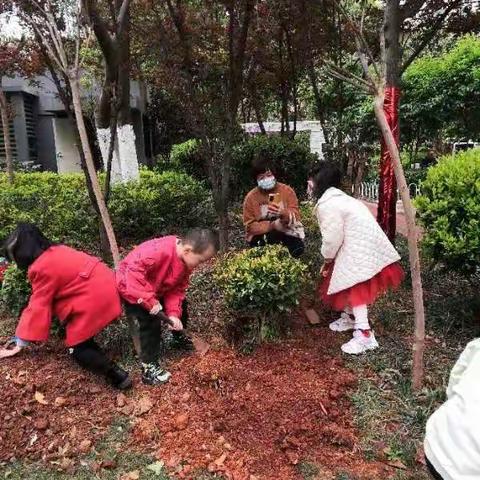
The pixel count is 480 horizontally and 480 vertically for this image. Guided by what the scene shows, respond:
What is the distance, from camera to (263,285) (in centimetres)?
356

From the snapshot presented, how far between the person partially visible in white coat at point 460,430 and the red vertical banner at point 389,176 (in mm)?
3505

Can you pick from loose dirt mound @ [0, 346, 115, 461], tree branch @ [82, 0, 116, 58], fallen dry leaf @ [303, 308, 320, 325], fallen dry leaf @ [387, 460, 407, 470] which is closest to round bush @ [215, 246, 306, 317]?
fallen dry leaf @ [303, 308, 320, 325]

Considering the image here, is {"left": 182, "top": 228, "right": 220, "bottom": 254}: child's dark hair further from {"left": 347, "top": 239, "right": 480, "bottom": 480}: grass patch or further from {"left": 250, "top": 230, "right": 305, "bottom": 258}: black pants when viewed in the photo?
{"left": 250, "top": 230, "right": 305, "bottom": 258}: black pants

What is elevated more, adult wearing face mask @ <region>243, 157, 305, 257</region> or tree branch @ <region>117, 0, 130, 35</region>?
tree branch @ <region>117, 0, 130, 35</region>

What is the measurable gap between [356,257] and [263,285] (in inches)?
29.0

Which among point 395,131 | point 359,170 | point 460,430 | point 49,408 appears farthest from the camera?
point 359,170

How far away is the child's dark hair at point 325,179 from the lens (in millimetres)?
3953

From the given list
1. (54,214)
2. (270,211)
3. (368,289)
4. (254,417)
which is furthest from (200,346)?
(54,214)

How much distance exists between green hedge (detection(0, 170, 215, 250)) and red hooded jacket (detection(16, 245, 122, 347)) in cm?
237

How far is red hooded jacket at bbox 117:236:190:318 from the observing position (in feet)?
10.9

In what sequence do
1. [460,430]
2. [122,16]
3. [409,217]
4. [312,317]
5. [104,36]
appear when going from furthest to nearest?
[104,36], [122,16], [312,317], [409,217], [460,430]

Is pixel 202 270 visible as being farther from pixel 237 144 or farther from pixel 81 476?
pixel 237 144

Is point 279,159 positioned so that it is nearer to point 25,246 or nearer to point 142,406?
point 25,246

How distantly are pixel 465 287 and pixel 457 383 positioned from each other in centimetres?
354
